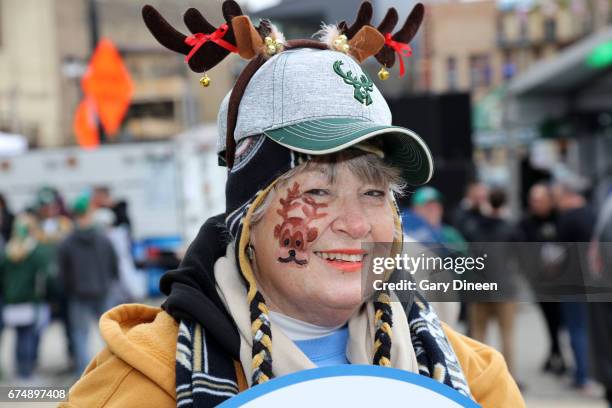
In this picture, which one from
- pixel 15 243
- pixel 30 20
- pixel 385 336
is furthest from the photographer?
pixel 30 20

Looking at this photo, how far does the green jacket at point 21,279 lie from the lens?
8.70 meters

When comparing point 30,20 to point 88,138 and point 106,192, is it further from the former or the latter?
point 106,192

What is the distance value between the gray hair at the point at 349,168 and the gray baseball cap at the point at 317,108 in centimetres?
4

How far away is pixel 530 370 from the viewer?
8547 mm

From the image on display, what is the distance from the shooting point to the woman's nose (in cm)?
173

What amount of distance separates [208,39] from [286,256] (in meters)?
0.49

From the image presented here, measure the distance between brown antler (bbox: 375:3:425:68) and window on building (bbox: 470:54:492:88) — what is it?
4213 cm

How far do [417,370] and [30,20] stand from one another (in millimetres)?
28271

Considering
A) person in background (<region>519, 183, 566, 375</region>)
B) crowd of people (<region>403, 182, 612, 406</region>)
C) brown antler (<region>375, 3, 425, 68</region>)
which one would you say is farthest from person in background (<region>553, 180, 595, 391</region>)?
brown antler (<region>375, 3, 425, 68</region>)

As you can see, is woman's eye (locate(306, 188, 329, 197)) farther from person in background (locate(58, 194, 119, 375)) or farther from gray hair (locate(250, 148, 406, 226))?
person in background (locate(58, 194, 119, 375))

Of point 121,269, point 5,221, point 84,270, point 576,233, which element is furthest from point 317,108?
point 5,221

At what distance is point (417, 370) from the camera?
72.2 inches

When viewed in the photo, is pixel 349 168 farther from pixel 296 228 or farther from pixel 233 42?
pixel 233 42

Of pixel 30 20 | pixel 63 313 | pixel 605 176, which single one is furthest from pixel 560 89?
pixel 30 20
